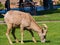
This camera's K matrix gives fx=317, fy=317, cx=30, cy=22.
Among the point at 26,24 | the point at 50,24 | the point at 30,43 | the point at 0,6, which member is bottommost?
the point at 0,6

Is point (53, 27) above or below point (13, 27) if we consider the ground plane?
below

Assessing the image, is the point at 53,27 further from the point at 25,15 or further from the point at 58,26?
the point at 25,15

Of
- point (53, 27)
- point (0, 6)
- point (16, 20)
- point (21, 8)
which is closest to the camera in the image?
point (16, 20)

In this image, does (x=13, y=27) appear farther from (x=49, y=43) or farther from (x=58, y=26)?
(x=58, y=26)

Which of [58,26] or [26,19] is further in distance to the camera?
[58,26]

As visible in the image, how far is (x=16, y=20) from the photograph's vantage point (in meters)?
14.1

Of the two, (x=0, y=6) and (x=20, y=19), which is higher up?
(x=20, y=19)

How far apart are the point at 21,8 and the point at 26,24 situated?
2412 cm

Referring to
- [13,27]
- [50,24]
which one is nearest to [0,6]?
[50,24]

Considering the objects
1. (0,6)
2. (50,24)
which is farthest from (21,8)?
(50,24)

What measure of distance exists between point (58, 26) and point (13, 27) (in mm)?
8622

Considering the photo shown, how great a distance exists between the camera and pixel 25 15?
46.8 ft

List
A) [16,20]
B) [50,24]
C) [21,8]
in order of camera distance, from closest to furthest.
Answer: [16,20], [50,24], [21,8]

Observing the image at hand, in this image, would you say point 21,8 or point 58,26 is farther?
point 21,8
